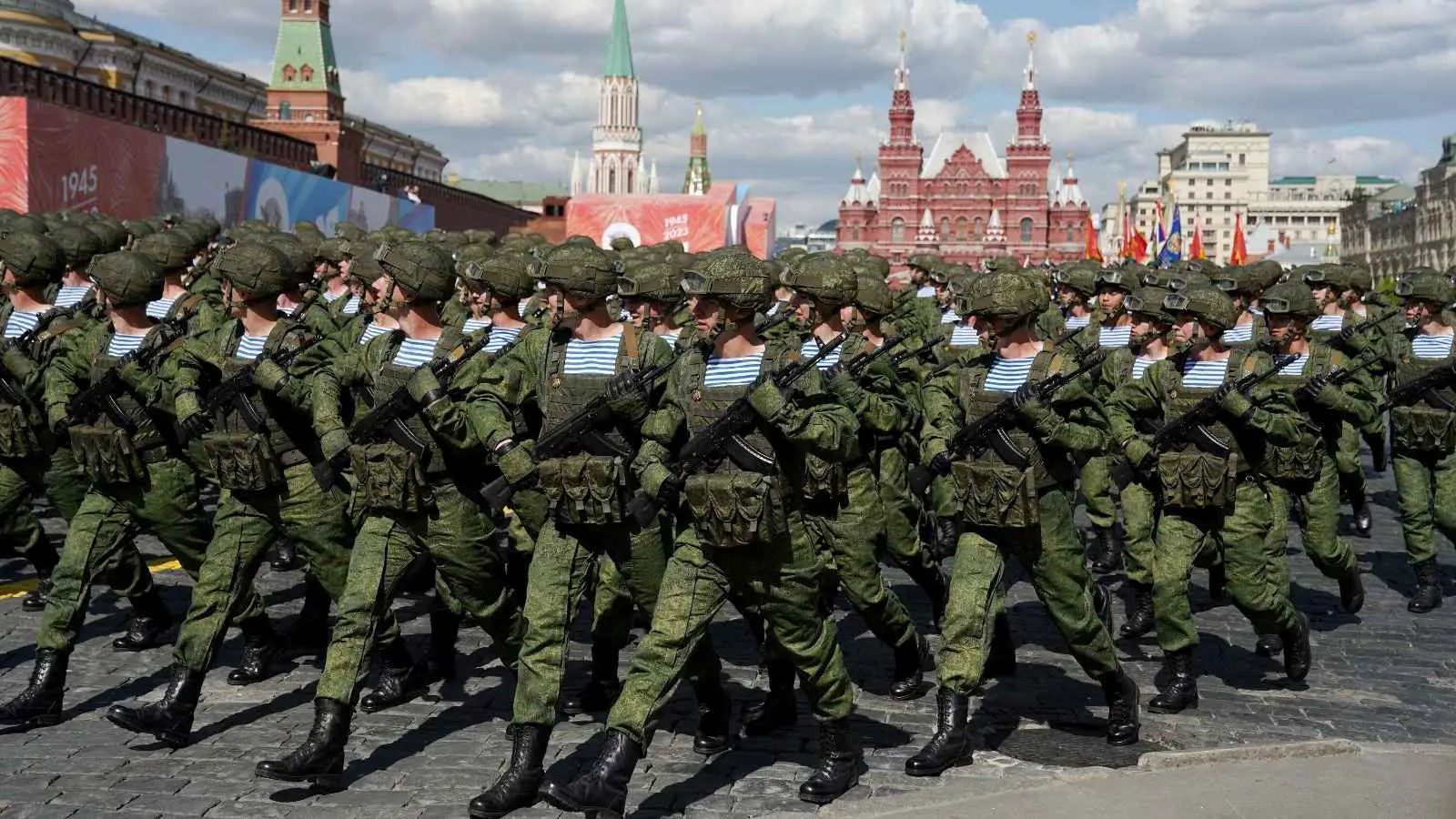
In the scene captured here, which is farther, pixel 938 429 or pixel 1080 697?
pixel 1080 697

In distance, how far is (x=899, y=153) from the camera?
130 m

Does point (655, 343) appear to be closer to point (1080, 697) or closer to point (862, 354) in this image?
point (862, 354)

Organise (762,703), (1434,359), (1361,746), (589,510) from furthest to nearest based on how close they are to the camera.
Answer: (1434,359) < (762,703) < (1361,746) < (589,510)

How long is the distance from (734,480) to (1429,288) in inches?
274

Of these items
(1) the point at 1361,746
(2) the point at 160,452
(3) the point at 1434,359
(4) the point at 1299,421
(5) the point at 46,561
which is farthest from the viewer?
(3) the point at 1434,359

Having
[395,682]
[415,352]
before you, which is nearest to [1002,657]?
[395,682]

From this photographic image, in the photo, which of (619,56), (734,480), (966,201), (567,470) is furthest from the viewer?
(619,56)

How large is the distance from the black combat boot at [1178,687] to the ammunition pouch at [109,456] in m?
5.09

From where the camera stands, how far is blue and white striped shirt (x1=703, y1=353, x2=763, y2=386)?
5828 mm

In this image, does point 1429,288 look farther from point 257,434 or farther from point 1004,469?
point 257,434

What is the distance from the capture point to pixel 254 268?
23.6ft

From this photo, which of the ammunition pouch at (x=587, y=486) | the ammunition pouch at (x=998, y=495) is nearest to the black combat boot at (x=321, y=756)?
the ammunition pouch at (x=587, y=486)

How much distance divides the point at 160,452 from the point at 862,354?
352 cm

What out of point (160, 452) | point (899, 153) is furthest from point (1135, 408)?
point (899, 153)
